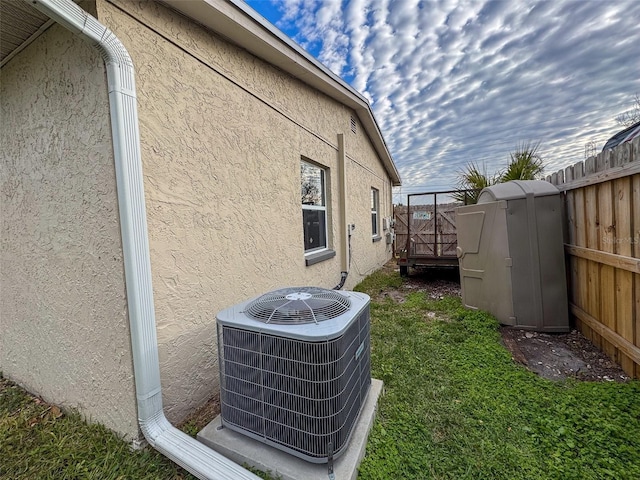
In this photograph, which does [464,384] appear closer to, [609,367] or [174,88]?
[609,367]

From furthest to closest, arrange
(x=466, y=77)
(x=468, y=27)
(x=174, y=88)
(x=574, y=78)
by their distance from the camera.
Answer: (x=466, y=77)
(x=574, y=78)
(x=468, y=27)
(x=174, y=88)

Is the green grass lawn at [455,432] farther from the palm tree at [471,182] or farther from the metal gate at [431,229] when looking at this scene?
the palm tree at [471,182]

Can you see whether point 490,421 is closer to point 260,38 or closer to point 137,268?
point 137,268

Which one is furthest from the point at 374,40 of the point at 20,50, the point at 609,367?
the point at 609,367

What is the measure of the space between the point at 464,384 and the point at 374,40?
5.10 m

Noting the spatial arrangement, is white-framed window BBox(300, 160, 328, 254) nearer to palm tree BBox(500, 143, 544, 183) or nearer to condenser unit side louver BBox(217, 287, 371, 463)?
condenser unit side louver BBox(217, 287, 371, 463)

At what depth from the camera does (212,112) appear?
2.38m

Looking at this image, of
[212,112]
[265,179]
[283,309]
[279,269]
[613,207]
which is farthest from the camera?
[279,269]

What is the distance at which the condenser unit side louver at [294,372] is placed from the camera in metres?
1.43

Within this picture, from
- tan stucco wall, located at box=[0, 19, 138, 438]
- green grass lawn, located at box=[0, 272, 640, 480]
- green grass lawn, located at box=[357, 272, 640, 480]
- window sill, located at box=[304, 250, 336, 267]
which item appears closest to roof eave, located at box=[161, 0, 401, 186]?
tan stucco wall, located at box=[0, 19, 138, 438]

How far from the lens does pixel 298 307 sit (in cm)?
166

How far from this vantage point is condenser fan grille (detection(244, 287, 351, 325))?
159 centimetres

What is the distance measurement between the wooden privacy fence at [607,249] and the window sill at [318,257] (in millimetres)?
3285

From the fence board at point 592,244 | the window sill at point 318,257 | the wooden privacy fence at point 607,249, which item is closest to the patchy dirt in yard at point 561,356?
the wooden privacy fence at point 607,249
